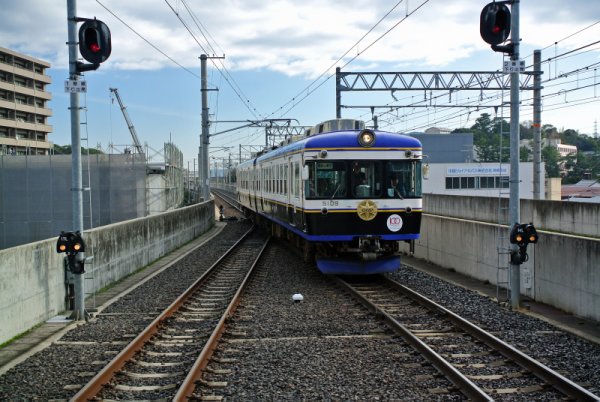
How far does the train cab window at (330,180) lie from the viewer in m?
12.5

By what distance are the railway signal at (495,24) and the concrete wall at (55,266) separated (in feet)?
23.7

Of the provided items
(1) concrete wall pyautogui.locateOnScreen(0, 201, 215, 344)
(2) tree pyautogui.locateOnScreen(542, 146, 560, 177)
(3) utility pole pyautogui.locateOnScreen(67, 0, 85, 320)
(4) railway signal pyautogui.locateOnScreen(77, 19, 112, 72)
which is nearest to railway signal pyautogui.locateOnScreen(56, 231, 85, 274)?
(3) utility pole pyautogui.locateOnScreen(67, 0, 85, 320)

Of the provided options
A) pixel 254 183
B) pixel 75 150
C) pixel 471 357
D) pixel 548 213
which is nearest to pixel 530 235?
pixel 471 357

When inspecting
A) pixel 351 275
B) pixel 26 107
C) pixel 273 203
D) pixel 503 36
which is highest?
pixel 26 107

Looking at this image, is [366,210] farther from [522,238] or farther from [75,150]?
[75,150]

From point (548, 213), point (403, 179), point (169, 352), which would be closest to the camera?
point (169, 352)

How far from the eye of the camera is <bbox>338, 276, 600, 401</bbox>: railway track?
5652mm

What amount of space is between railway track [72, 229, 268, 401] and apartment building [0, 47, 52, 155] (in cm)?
5903

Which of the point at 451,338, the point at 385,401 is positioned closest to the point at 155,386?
the point at 385,401

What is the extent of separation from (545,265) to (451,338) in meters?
3.04

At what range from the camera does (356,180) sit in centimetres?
1250

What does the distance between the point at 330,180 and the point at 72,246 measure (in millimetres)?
5315

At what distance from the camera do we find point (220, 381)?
6152mm

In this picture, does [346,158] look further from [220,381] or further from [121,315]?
[220,381]
